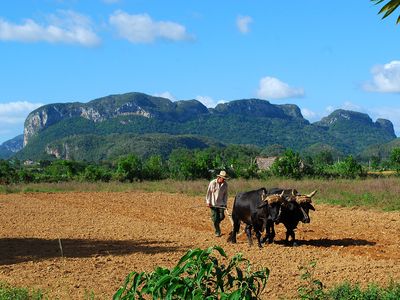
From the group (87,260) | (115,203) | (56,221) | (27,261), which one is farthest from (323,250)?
(115,203)

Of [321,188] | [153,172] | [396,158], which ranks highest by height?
[396,158]

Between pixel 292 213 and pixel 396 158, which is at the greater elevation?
pixel 396 158

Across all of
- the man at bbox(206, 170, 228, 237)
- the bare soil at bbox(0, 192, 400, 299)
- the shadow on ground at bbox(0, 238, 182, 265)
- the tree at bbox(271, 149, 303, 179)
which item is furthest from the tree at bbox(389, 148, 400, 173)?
the shadow on ground at bbox(0, 238, 182, 265)

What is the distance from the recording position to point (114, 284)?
385 inches

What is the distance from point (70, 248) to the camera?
14.1 metres

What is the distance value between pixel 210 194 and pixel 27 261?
15.6ft

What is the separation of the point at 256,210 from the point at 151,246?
2.56 meters

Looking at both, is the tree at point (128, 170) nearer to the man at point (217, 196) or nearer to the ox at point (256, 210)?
the man at point (217, 196)

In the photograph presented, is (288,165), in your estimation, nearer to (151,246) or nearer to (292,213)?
(292,213)

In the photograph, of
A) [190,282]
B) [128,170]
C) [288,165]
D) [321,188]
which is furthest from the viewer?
[128,170]

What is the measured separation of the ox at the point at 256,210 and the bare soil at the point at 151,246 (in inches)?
19.5

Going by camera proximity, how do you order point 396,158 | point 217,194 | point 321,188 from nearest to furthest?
point 217,194 < point 321,188 < point 396,158

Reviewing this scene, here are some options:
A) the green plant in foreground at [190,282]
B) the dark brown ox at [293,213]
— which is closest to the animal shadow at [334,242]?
the dark brown ox at [293,213]

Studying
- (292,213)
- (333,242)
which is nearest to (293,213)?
(292,213)
